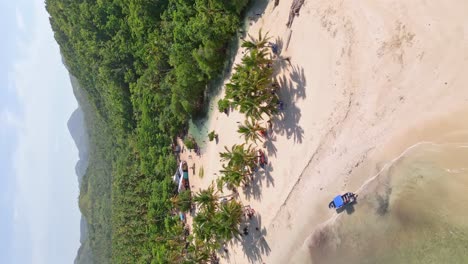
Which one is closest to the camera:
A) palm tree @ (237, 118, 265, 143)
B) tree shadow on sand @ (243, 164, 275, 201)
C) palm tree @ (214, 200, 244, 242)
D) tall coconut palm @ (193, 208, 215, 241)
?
palm tree @ (237, 118, 265, 143)

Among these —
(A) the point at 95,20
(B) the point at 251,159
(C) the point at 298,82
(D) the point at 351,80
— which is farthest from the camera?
(A) the point at 95,20

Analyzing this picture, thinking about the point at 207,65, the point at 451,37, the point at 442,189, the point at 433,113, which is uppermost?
the point at 207,65

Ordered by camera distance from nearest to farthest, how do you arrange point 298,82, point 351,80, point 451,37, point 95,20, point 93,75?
point 451,37 → point 351,80 → point 298,82 → point 95,20 → point 93,75

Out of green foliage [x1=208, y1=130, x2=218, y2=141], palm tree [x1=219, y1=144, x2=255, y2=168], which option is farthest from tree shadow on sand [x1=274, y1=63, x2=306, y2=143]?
green foliage [x1=208, y1=130, x2=218, y2=141]

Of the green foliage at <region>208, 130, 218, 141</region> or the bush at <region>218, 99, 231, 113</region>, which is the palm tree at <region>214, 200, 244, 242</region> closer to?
the green foliage at <region>208, 130, 218, 141</region>

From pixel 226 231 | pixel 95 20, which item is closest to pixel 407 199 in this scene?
pixel 226 231

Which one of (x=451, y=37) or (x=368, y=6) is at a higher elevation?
(x=368, y=6)

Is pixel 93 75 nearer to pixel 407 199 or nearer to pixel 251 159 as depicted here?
pixel 251 159

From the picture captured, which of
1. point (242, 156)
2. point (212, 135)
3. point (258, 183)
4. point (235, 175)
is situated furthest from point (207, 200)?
point (212, 135)
